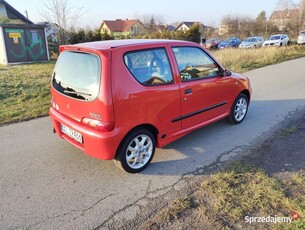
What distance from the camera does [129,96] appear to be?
318cm

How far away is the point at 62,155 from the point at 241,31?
44.5m

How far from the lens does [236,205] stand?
2818 mm

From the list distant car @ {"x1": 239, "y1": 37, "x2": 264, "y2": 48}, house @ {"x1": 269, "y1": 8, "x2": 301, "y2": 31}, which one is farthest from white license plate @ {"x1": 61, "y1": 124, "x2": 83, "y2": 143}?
house @ {"x1": 269, "y1": 8, "x2": 301, "y2": 31}

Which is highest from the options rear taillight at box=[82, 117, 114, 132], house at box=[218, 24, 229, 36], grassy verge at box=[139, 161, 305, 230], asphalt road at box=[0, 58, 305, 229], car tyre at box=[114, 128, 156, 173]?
house at box=[218, 24, 229, 36]

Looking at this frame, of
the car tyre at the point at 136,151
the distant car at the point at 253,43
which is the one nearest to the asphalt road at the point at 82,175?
the car tyre at the point at 136,151

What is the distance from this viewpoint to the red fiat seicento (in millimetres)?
3107

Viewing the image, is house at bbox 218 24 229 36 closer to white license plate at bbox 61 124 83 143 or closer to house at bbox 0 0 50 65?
house at bbox 0 0 50 65

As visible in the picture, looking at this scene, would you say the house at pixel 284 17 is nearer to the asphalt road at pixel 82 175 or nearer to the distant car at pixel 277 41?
the distant car at pixel 277 41

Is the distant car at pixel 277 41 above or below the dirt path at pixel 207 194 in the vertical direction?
above

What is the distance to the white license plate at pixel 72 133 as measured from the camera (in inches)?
133

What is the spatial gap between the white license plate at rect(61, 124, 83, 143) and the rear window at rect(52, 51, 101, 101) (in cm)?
47

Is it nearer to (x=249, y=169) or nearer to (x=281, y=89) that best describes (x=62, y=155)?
(x=249, y=169)

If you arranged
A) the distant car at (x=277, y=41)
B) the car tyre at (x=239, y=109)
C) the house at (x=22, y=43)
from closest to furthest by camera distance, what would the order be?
the car tyre at (x=239, y=109), the house at (x=22, y=43), the distant car at (x=277, y=41)

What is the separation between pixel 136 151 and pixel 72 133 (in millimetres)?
905
